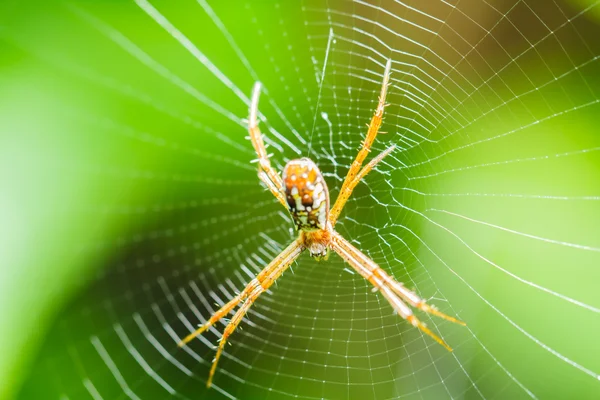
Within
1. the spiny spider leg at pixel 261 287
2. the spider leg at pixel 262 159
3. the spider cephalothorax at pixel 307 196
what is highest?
the spider leg at pixel 262 159

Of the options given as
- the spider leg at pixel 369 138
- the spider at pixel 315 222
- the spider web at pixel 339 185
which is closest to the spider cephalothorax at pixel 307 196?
the spider at pixel 315 222

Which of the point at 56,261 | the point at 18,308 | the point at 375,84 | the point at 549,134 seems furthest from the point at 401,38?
the point at 18,308

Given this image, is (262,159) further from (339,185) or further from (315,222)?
(339,185)

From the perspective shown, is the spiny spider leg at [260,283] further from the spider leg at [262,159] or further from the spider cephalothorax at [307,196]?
the spider leg at [262,159]

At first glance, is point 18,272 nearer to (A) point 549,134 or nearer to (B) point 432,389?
(B) point 432,389

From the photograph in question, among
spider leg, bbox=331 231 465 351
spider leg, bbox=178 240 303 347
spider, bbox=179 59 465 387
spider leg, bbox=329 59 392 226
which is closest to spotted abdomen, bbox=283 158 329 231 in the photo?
spider, bbox=179 59 465 387

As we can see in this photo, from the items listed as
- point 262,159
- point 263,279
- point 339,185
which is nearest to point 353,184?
point 262,159
